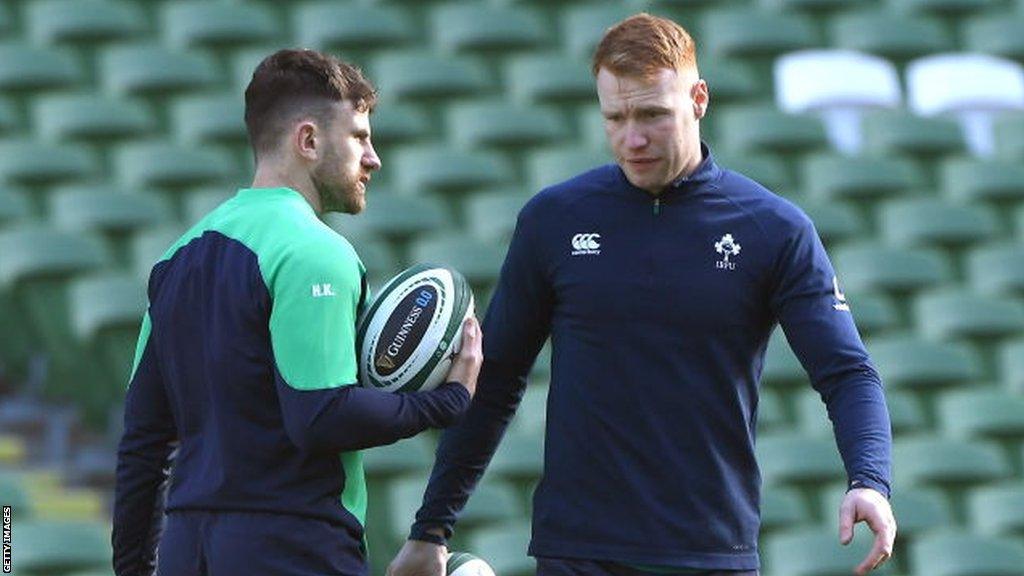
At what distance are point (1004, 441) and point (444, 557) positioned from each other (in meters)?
3.72

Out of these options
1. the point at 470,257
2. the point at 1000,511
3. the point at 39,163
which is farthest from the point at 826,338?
the point at 39,163

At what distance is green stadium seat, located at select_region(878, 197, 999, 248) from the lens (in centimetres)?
718

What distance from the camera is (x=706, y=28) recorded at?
308 inches

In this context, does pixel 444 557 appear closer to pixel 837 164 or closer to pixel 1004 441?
pixel 1004 441

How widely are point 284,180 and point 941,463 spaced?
12.4 ft

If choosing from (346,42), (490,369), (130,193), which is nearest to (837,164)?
(346,42)

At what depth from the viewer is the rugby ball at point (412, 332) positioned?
2.92 meters

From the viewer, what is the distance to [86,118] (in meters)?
6.76

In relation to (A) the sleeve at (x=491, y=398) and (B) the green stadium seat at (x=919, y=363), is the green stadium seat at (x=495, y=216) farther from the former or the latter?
(A) the sleeve at (x=491, y=398)

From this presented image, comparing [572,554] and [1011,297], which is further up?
[572,554]

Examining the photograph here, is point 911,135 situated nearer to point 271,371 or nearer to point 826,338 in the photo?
point 826,338

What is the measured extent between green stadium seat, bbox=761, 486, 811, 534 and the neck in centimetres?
322

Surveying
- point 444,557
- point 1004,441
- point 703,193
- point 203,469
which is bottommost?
point 1004,441

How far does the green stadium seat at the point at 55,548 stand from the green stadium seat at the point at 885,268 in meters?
2.95
